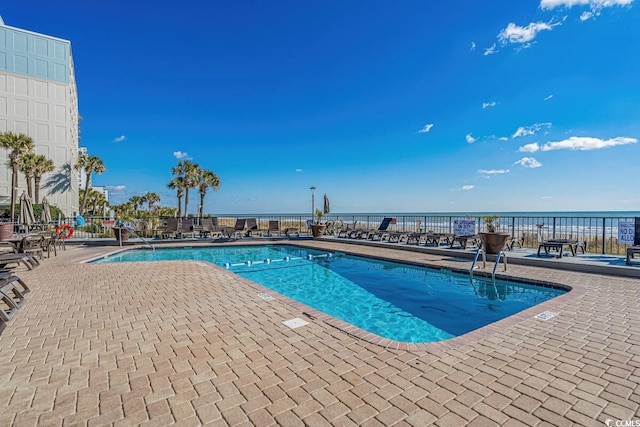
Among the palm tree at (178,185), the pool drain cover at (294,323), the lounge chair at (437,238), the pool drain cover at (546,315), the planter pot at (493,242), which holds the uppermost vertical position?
the palm tree at (178,185)

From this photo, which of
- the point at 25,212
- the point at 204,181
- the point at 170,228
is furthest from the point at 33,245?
the point at 204,181

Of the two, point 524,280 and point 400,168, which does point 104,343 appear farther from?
point 400,168

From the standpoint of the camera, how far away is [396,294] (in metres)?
5.72

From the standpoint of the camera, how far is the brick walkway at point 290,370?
1785 millimetres

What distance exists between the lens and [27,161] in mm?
21938

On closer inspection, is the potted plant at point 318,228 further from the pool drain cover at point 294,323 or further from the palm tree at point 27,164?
the palm tree at point 27,164

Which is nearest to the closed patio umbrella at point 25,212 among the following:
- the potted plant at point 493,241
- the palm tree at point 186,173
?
the potted plant at point 493,241

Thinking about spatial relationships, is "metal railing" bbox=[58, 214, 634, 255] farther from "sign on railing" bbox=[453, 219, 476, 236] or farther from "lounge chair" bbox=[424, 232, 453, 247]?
"lounge chair" bbox=[424, 232, 453, 247]

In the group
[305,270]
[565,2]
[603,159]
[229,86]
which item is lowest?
[305,270]

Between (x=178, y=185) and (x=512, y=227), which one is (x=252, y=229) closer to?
(x=512, y=227)

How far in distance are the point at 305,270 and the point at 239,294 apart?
11.7 feet

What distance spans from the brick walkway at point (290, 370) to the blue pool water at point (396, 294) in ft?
3.28

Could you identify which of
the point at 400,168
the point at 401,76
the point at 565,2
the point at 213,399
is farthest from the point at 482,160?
the point at 213,399

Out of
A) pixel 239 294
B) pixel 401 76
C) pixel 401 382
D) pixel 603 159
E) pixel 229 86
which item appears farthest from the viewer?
pixel 603 159
